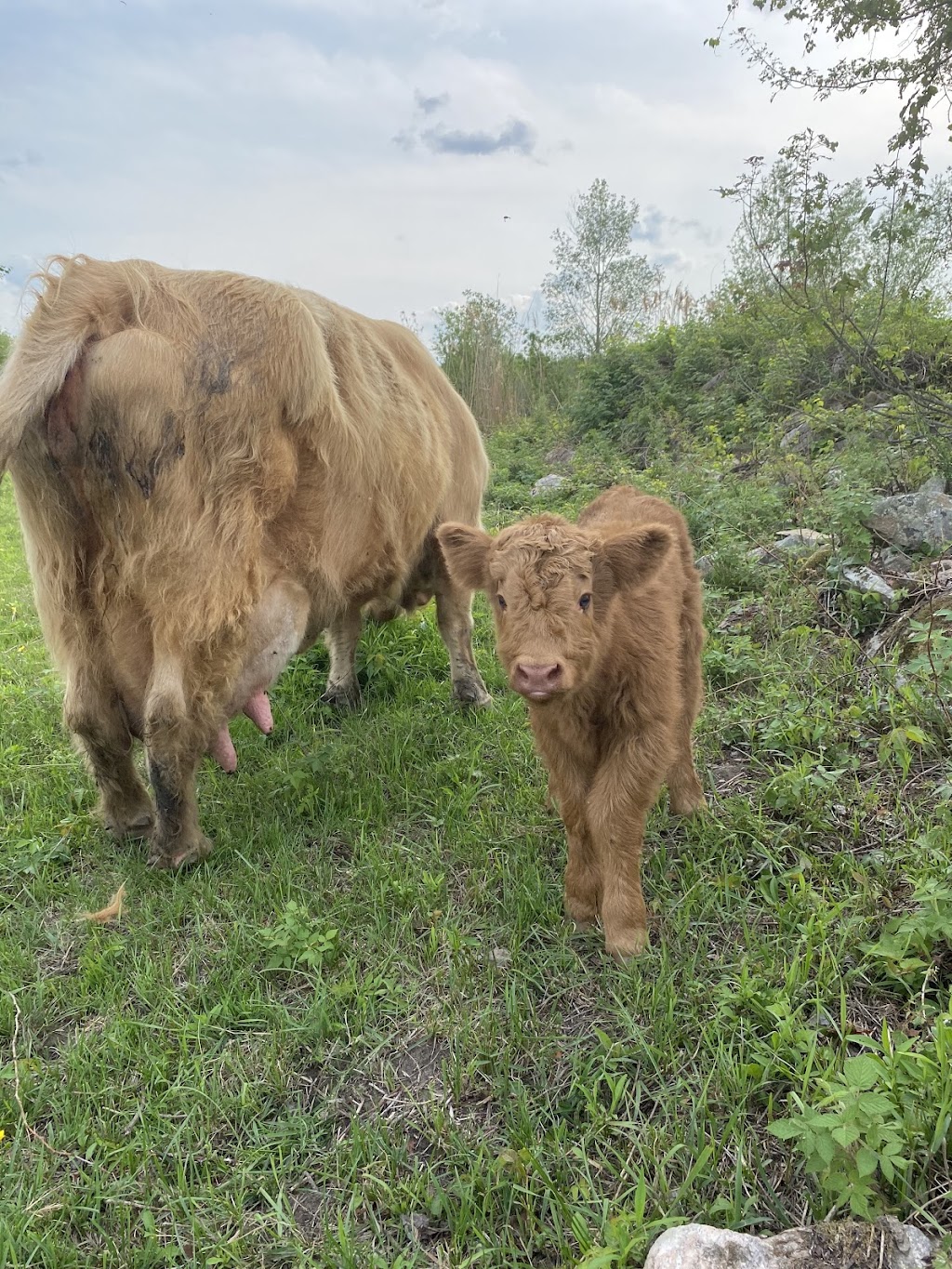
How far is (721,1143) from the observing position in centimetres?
179

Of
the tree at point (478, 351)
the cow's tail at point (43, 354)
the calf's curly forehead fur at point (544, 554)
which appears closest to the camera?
the calf's curly forehead fur at point (544, 554)

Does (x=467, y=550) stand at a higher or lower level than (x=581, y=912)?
higher

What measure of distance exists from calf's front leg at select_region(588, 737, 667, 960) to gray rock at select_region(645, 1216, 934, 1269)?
969 mm

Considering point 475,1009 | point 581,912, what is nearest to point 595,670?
point 581,912

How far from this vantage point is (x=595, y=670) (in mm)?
2514

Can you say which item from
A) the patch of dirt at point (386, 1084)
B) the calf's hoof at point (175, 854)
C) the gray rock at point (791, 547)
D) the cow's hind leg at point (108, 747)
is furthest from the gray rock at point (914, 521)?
the cow's hind leg at point (108, 747)

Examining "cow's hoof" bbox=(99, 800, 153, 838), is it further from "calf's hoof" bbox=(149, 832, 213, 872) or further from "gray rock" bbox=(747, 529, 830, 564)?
"gray rock" bbox=(747, 529, 830, 564)

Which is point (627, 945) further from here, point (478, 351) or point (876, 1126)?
point (478, 351)

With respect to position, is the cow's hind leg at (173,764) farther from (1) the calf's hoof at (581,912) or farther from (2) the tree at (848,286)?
(2) the tree at (848,286)

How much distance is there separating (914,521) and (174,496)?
408 cm

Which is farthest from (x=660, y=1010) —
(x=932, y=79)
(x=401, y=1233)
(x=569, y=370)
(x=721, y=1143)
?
(x=569, y=370)

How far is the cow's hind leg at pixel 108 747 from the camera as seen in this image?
3.01 meters

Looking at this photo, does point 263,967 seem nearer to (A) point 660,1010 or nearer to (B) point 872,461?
(A) point 660,1010

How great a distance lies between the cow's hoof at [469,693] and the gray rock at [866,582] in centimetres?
213
